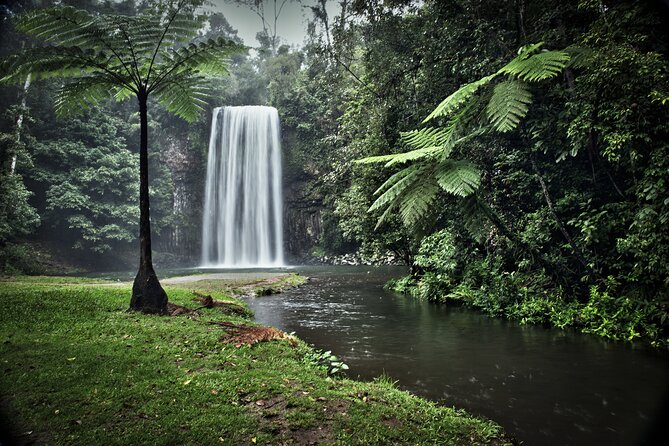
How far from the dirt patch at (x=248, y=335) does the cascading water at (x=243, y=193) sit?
2277 centimetres

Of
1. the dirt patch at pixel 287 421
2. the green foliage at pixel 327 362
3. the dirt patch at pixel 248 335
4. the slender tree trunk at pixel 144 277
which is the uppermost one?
the slender tree trunk at pixel 144 277

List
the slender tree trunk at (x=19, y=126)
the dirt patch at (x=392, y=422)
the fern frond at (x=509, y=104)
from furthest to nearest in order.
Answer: the slender tree trunk at (x=19, y=126)
the fern frond at (x=509, y=104)
the dirt patch at (x=392, y=422)

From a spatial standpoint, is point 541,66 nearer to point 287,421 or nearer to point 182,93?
point 287,421

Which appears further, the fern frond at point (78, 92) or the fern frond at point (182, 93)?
the fern frond at point (182, 93)

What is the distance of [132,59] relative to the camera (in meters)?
5.61

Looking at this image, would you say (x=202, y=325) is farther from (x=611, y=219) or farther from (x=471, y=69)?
(x=471, y=69)

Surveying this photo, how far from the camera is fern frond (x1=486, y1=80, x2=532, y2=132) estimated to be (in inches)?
165

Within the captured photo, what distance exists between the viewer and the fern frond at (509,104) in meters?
4.19

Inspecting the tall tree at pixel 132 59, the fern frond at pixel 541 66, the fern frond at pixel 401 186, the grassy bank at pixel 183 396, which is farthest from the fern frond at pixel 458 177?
the tall tree at pixel 132 59

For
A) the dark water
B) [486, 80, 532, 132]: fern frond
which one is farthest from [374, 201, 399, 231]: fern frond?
the dark water

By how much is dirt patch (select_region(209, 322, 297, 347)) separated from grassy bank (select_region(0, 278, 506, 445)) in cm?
16

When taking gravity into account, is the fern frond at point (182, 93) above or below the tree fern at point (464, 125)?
above

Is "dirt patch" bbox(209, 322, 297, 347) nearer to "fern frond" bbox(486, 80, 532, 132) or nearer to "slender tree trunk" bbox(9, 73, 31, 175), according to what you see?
"fern frond" bbox(486, 80, 532, 132)

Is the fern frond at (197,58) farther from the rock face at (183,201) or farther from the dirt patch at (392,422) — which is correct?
the rock face at (183,201)
